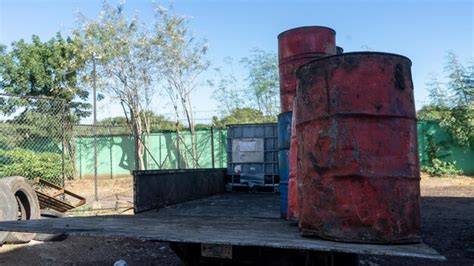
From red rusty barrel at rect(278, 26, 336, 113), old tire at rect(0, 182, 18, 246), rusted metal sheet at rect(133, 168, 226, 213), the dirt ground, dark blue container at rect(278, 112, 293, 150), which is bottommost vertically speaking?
the dirt ground

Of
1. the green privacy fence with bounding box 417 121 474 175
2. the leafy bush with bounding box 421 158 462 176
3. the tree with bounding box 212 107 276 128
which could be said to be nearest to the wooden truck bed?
the tree with bounding box 212 107 276 128

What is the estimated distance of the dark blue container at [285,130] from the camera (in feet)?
14.2

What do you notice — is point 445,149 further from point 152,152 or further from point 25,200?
point 25,200

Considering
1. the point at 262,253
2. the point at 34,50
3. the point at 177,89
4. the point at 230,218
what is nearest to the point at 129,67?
the point at 177,89

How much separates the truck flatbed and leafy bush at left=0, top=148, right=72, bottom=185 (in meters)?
9.30

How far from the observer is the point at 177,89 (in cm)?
1722

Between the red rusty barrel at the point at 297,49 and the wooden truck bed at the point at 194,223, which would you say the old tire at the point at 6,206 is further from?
the red rusty barrel at the point at 297,49

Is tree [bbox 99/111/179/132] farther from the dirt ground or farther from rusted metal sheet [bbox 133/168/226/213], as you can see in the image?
rusted metal sheet [bbox 133/168/226/213]

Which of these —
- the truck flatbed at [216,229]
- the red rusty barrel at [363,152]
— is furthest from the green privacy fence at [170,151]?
the red rusty barrel at [363,152]

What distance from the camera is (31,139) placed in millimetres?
14141

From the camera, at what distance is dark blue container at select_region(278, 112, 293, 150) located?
4325 mm

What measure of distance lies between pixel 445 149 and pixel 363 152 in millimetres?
15796

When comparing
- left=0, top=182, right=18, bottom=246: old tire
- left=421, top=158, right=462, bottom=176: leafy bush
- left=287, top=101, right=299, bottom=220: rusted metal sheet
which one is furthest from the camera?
left=421, top=158, right=462, bottom=176: leafy bush

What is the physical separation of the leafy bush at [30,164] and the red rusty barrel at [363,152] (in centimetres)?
1169
